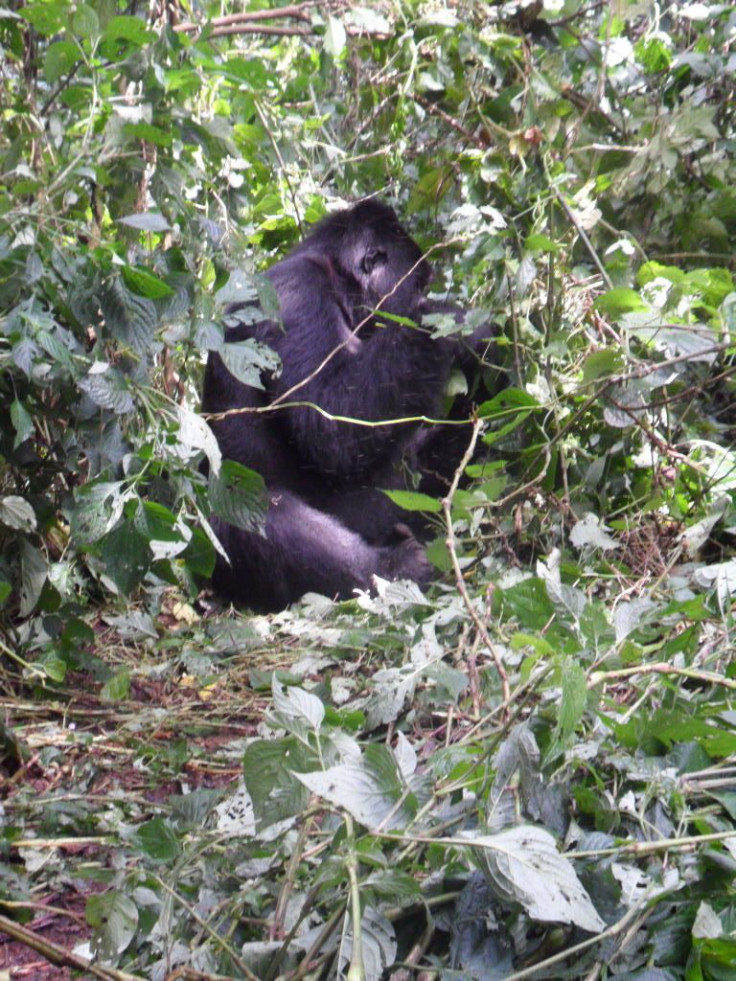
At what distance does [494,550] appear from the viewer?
289 cm

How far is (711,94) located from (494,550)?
157 cm

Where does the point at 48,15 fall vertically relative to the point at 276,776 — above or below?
above

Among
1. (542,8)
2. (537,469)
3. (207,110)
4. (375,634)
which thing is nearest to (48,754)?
(375,634)

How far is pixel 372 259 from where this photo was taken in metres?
3.96

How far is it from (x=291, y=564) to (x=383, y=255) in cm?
119

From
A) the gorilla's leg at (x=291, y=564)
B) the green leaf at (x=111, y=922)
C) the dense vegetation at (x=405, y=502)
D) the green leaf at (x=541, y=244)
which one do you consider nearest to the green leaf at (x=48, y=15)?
the dense vegetation at (x=405, y=502)

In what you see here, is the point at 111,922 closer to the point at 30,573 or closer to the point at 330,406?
the point at 30,573

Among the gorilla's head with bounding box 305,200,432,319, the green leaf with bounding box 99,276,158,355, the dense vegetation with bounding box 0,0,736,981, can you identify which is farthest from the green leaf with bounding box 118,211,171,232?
the gorilla's head with bounding box 305,200,432,319

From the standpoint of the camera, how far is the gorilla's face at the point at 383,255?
394cm

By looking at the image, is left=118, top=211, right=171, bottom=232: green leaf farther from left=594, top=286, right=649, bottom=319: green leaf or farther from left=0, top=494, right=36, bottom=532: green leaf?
left=594, top=286, right=649, bottom=319: green leaf

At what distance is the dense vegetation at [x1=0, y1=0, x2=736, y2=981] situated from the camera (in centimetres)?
123

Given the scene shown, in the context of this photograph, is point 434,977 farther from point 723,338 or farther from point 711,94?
point 711,94

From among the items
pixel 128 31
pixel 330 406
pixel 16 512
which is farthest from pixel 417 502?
pixel 330 406

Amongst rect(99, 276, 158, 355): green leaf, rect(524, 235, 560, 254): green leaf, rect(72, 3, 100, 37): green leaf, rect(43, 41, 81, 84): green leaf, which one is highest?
rect(72, 3, 100, 37): green leaf
